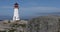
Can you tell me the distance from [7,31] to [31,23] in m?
4.12

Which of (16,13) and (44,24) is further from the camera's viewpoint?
(16,13)

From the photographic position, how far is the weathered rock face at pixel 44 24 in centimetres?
1272

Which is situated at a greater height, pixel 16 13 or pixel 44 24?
pixel 16 13

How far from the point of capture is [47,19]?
13.0 m

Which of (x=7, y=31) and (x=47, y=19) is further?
(x=7, y=31)

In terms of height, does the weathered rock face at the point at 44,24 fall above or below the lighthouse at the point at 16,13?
below

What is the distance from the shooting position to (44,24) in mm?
12922

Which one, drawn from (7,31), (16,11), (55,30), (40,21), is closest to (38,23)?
(40,21)

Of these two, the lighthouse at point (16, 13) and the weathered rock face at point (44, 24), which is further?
the lighthouse at point (16, 13)

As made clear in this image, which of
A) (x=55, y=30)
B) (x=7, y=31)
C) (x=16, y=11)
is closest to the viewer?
(x=55, y=30)

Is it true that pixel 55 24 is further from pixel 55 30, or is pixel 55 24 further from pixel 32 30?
pixel 32 30

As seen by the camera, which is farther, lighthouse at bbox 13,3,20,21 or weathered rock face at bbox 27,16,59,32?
lighthouse at bbox 13,3,20,21

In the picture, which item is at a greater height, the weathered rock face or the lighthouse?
the lighthouse

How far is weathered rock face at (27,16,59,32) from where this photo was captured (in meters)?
12.7
